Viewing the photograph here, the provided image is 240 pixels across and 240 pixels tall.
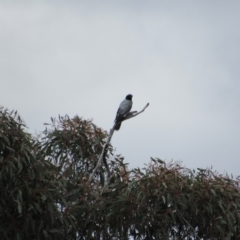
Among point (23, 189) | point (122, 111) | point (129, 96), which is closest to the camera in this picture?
point (23, 189)

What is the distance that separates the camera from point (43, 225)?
35.5ft

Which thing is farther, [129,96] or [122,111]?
[129,96]

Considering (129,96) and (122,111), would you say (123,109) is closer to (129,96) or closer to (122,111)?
(122,111)

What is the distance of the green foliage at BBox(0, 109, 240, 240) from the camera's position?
10602 mm

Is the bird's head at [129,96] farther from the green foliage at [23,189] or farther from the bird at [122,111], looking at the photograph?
the green foliage at [23,189]

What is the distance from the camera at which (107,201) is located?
1103 centimetres

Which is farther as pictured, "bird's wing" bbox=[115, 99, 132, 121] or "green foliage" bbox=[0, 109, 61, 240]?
"bird's wing" bbox=[115, 99, 132, 121]

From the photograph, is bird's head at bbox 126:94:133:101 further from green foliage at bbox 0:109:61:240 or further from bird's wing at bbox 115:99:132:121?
green foliage at bbox 0:109:61:240

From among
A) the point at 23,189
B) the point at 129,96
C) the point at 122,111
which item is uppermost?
the point at 129,96

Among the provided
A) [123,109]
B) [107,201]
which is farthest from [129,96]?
[107,201]

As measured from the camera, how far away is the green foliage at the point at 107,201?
417 inches

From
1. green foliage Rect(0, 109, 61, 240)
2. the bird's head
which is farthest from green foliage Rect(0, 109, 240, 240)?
the bird's head

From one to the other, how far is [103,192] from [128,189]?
1.84 ft

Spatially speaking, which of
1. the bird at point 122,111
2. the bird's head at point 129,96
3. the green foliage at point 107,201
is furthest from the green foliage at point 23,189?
the bird's head at point 129,96
